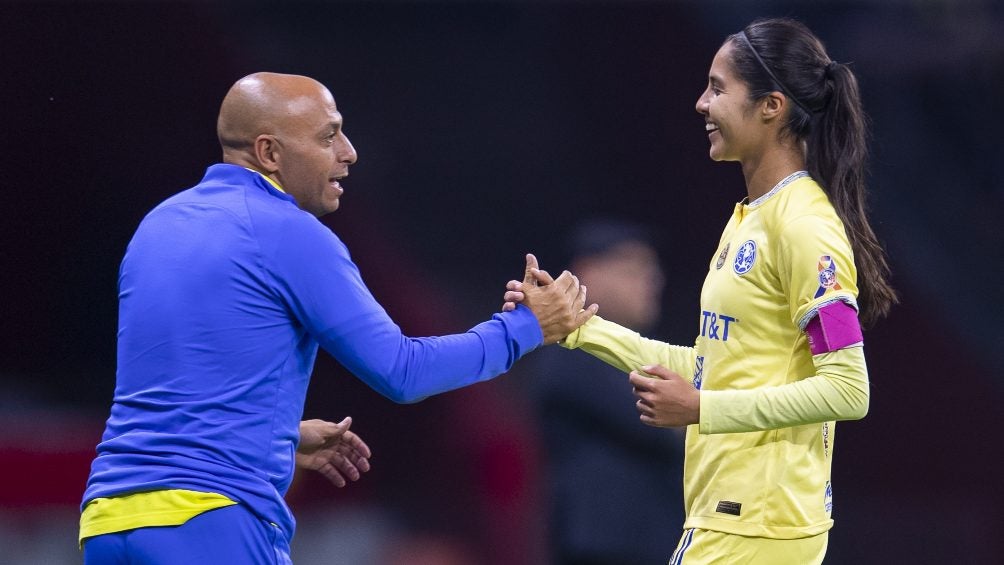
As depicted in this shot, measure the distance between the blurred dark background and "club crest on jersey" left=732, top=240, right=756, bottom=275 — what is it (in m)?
1.81

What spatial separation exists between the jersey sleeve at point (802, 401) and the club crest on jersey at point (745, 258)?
0.74 ft

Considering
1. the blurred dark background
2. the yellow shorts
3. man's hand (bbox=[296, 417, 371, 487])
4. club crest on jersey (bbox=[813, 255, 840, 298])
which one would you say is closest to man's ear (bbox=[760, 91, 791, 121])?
club crest on jersey (bbox=[813, 255, 840, 298])

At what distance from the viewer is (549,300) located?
253 centimetres

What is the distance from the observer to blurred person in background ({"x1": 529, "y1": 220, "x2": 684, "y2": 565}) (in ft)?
11.8

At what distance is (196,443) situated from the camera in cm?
204

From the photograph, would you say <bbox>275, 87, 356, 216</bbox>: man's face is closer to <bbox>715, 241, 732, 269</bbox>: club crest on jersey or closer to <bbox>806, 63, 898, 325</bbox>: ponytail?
<bbox>715, 241, 732, 269</bbox>: club crest on jersey

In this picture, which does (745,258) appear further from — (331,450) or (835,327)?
A: (331,450)

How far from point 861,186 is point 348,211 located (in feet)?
7.16

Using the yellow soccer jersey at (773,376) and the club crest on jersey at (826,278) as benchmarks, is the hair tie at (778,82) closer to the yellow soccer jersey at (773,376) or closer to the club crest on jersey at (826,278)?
the yellow soccer jersey at (773,376)

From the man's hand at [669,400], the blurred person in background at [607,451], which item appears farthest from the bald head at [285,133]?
the blurred person in background at [607,451]

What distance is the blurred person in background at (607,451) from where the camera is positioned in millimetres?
3598

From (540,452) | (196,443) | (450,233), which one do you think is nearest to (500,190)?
(450,233)

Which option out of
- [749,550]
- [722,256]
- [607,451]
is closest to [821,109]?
[722,256]

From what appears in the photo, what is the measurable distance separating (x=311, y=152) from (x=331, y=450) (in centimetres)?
68
